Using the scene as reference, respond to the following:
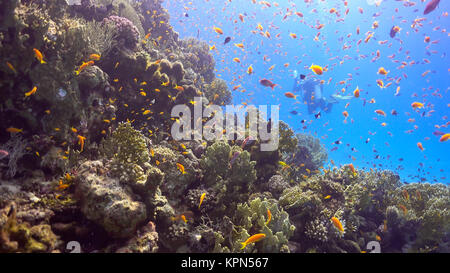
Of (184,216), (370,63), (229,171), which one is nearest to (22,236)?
(184,216)

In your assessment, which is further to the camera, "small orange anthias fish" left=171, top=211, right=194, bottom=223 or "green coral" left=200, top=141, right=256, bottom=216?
"green coral" left=200, top=141, right=256, bottom=216

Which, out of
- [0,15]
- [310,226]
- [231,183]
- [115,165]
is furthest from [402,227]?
[0,15]

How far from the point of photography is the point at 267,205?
17.3ft

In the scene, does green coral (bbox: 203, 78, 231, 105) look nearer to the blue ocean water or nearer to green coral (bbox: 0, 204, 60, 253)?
green coral (bbox: 0, 204, 60, 253)

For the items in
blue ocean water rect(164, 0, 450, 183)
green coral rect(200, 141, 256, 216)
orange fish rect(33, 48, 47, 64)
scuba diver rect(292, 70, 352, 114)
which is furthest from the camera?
blue ocean water rect(164, 0, 450, 183)

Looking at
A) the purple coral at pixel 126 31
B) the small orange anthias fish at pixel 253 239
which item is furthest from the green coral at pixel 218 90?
the small orange anthias fish at pixel 253 239

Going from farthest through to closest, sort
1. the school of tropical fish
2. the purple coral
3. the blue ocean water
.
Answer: the blue ocean water < the purple coral < the school of tropical fish

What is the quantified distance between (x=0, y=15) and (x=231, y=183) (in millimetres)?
5819

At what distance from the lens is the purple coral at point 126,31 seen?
22.5ft

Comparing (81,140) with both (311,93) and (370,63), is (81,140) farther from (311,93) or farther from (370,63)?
(370,63)

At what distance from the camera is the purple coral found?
271 inches

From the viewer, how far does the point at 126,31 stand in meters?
6.96

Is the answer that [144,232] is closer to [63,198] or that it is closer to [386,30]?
[63,198]

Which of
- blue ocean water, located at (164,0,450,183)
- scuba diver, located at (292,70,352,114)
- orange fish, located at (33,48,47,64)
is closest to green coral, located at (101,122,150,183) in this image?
orange fish, located at (33,48,47,64)
